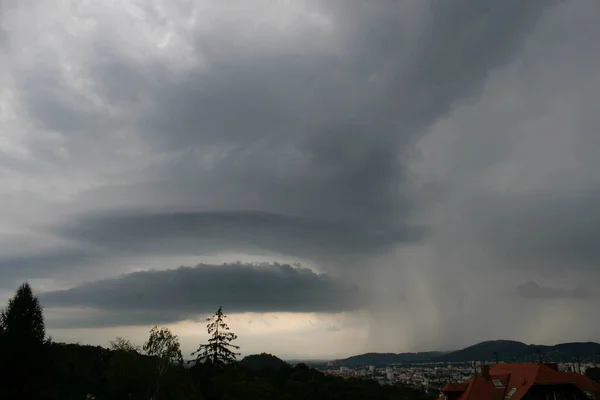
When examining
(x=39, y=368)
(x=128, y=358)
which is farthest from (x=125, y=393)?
(x=39, y=368)

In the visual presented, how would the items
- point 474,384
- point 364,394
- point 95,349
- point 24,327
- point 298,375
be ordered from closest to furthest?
A: point 24,327
point 474,384
point 364,394
point 298,375
point 95,349

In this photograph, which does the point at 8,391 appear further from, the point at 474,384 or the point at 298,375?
the point at 298,375

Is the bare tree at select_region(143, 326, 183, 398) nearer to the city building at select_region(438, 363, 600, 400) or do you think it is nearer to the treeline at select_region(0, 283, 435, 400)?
the treeline at select_region(0, 283, 435, 400)

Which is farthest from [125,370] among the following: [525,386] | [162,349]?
[525,386]

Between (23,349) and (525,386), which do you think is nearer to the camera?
(23,349)

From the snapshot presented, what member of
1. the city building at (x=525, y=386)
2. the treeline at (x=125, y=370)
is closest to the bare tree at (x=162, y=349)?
the treeline at (x=125, y=370)

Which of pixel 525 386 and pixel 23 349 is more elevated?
pixel 23 349

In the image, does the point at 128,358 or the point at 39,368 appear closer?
the point at 39,368

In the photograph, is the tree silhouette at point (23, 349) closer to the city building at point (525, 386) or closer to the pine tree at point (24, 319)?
the pine tree at point (24, 319)

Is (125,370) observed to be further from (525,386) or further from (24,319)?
(525,386)
